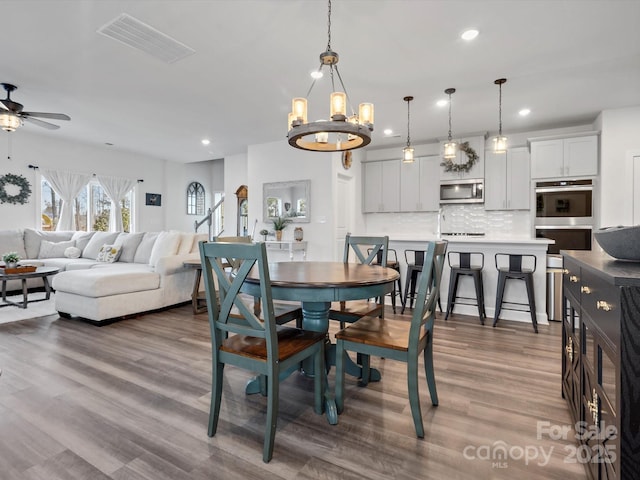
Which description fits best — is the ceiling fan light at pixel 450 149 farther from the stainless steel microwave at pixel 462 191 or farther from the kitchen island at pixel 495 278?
the stainless steel microwave at pixel 462 191

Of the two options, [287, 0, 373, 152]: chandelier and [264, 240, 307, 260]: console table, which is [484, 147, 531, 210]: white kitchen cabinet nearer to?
[264, 240, 307, 260]: console table

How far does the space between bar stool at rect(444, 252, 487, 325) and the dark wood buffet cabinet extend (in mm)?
2433

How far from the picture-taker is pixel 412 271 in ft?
14.8

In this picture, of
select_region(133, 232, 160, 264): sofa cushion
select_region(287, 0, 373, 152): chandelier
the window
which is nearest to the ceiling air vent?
select_region(287, 0, 373, 152): chandelier

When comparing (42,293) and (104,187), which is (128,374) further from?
(104,187)

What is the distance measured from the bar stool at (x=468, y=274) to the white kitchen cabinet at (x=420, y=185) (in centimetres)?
189

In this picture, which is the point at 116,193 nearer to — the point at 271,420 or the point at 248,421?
the point at 248,421

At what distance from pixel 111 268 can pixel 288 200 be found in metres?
3.08

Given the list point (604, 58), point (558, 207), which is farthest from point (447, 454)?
point (558, 207)

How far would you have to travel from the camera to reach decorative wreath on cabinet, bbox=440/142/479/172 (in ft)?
19.4

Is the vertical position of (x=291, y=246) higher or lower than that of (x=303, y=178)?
lower

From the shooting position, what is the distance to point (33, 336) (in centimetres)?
347

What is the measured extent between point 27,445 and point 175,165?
8186mm

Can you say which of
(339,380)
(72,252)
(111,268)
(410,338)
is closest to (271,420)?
(339,380)
